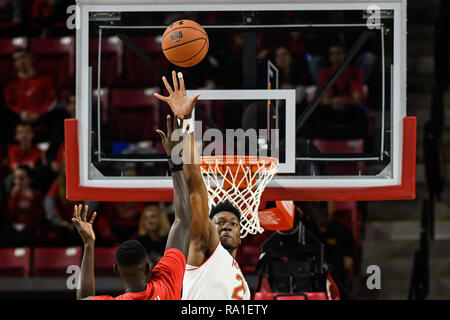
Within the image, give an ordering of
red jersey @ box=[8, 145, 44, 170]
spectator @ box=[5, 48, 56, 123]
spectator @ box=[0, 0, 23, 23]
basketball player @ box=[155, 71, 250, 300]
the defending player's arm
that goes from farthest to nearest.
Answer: spectator @ box=[0, 0, 23, 23], spectator @ box=[5, 48, 56, 123], red jersey @ box=[8, 145, 44, 170], basketball player @ box=[155, 71, 250, 300], the defending player's arm

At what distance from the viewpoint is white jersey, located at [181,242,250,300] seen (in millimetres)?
3609

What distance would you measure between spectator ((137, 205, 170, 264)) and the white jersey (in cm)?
228

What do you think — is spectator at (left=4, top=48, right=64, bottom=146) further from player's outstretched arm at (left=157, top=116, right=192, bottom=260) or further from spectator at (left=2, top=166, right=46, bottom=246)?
player's outstretched arm at (left=157, top=116, right=192, bottom=260)

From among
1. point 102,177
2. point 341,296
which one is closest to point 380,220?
point 341,296

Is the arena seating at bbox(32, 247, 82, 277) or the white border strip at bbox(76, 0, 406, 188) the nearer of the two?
the white border strip at bbox(76, 0, 406, 188)

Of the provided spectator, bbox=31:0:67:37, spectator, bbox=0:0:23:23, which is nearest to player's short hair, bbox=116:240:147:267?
spectator, bbox=31:0:67:37

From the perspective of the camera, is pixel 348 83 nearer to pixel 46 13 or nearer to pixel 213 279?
pixel 213 279

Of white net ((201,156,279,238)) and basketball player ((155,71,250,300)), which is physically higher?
white net ((201,156,279,238))

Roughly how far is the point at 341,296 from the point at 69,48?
12.6ft

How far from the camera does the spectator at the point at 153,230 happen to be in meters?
5.95

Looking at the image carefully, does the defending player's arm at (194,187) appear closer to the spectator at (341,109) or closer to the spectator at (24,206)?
the spectator at (341,109)

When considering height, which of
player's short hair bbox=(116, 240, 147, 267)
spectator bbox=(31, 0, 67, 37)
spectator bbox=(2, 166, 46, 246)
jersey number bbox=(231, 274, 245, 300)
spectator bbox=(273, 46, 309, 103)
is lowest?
jersey number bbox=(231, 274, 245, 300)

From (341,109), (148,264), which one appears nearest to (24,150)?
(341,109)

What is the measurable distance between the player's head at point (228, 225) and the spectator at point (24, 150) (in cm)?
340
